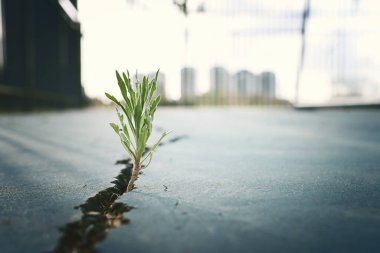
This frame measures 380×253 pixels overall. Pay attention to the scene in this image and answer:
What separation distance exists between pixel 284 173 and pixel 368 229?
46cm

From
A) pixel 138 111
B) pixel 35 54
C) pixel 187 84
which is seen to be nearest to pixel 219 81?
pixel 187 84

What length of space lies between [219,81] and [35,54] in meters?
3.58

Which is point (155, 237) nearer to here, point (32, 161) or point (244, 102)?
point (32, 161)

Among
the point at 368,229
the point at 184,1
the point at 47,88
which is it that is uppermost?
the point at 184,1

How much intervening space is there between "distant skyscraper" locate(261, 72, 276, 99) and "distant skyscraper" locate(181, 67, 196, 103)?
138cm

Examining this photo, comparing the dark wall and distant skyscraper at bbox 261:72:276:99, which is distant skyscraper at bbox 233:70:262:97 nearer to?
distant skyscraper at bbox 261:72:276:99

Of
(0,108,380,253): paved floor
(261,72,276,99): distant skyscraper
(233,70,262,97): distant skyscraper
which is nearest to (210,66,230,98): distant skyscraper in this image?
(233,70,262,97): distant skyscraper

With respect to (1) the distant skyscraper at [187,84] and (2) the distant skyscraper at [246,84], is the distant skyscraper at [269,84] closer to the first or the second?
(2) the distant skyscraper at [246,84]

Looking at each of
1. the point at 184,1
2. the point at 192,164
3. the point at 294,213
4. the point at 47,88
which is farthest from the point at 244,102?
the point at 294,213

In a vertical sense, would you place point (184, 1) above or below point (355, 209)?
above

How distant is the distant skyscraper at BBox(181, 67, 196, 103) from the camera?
286 inches

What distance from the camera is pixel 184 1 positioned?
7.18 feet

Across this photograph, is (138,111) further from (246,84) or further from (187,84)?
(246,84)

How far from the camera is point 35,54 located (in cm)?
511
